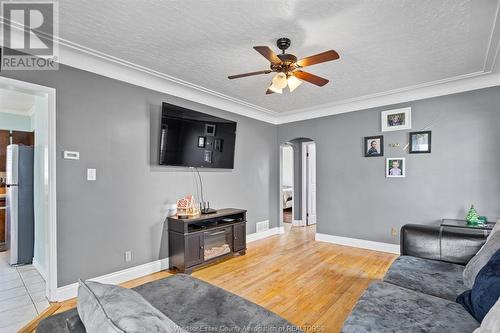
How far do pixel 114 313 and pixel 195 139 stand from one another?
3172mm

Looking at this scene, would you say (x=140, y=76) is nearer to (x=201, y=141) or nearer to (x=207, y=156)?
(x=201, y=141)

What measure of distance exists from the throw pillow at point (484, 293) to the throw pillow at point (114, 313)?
1.52 metres

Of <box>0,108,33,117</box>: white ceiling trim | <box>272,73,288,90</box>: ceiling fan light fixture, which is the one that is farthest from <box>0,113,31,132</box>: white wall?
<box>272,73,288,90</box>: ceiling fan light fixture

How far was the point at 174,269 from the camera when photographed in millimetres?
3510

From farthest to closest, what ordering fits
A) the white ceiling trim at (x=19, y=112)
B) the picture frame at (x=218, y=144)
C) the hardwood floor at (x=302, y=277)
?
1. the white ceiling trim at (x=19, y=112)
2. the picture frame at (x=218, y=144)
3. the hardwood floor at (x=302, y=277)

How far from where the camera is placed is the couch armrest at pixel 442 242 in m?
2.22

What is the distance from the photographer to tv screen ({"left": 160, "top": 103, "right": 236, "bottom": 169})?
11.4 feet

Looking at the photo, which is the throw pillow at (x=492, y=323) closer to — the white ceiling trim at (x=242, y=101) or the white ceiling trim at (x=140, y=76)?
the white ceiling trim at (x=242, y=101)

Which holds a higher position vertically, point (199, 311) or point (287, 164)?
point (287, 164)

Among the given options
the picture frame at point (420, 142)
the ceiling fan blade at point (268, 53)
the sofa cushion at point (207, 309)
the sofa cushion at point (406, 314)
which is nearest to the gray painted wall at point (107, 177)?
the sofa cushion at point (207, 309)

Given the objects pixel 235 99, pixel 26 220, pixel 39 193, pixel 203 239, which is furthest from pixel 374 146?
pixel 26 220

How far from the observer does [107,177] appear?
3.02 meters

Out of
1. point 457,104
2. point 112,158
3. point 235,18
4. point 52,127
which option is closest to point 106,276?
point 112,158

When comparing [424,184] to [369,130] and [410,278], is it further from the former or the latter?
[410,278]
